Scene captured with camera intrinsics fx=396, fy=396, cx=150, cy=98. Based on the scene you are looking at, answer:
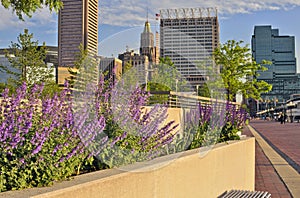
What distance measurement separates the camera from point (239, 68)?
26.0m

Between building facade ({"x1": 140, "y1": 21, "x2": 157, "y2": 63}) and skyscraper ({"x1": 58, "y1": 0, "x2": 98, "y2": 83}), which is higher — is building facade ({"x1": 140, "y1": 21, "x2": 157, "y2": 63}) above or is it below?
below

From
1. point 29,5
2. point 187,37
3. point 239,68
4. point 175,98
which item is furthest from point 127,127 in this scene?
point 239,68

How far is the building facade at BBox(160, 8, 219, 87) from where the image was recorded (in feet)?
18.3

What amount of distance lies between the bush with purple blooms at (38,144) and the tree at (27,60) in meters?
15.1

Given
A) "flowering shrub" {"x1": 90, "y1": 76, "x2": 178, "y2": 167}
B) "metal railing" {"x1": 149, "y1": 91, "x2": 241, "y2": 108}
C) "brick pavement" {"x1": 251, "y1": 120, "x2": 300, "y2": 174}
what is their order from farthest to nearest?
"brick pavement" {"x1": 251, "y1": 120, "x2": 300, "y2": 174}
"metal railing" {"x1": 149, "y1": 91, "x2": 241, "y2": 108}
"flowering shrub" {"x1": 90, "y1": 76, "x2": 178, "y2": 167}

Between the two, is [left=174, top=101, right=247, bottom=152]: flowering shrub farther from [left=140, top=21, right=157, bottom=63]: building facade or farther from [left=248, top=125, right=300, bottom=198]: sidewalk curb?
[left=248, top=125, right=300, bottom=198]: sidewalk curb

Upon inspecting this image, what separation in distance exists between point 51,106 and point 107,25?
2054 mm

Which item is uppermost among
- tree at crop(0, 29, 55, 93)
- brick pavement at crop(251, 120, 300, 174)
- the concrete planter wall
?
tree at crop(0, 29, 55, 93)

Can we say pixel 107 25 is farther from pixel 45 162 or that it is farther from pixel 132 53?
pixel 45 162

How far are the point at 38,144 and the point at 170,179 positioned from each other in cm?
116

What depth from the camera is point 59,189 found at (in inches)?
78.3

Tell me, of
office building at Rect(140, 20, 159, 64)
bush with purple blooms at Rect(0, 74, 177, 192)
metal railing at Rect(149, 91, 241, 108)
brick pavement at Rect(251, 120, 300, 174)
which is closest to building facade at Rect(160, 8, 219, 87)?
metal railing at Rect(149, 91, 241, 108)

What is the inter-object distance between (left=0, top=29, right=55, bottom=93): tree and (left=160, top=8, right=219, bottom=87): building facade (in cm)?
734

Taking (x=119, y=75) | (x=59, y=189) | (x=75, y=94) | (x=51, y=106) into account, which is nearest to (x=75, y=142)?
(x=51, y=106)
